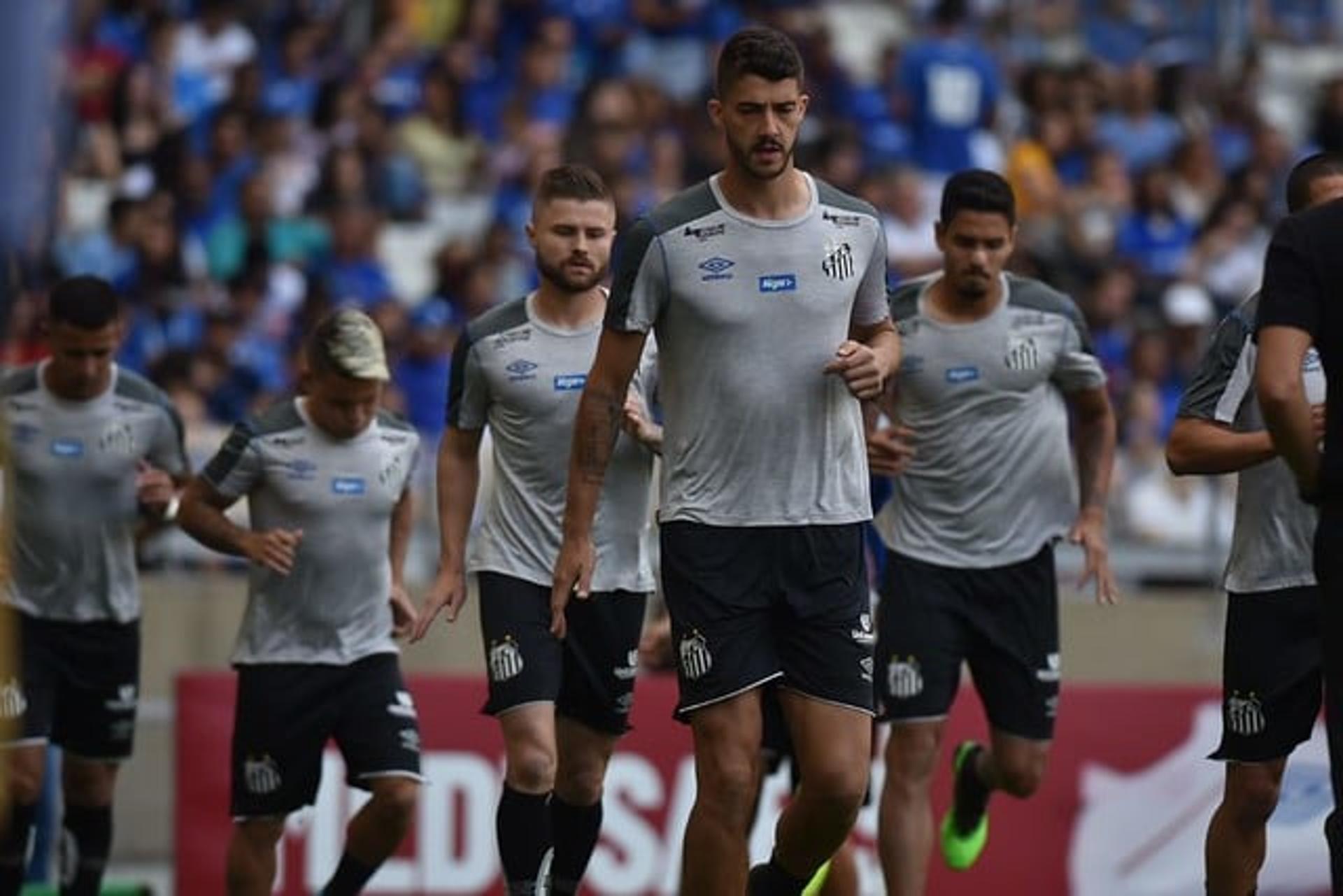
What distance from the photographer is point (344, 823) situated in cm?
1393

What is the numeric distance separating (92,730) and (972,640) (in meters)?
3.82

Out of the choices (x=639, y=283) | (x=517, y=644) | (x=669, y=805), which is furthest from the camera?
(x=669, y=805)

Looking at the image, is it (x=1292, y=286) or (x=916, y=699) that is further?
(x=916, y=699)

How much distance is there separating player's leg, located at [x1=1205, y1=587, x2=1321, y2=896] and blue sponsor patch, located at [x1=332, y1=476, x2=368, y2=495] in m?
3.58

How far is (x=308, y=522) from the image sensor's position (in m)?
10.8

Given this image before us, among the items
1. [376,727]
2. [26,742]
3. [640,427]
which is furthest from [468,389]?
[26,742]

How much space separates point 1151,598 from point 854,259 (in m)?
7.83

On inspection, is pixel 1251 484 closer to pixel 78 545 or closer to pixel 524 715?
pixel 524 715

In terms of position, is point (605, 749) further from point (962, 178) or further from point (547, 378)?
point (962, 178)

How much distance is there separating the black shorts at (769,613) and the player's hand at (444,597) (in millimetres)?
1830

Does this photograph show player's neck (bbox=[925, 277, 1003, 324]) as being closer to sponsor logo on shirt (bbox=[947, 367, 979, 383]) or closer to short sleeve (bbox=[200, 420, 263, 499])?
sponsor logo on shirt (bbox=[947, 367, 979, 383])

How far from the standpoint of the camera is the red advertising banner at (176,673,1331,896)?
1384 centimetres

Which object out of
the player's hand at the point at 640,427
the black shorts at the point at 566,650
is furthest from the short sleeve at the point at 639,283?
the black shorts at the point at 566,650

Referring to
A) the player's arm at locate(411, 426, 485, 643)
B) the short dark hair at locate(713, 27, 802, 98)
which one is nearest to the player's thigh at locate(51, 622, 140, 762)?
the player's arm at locate(411, 426, 485, 643)
